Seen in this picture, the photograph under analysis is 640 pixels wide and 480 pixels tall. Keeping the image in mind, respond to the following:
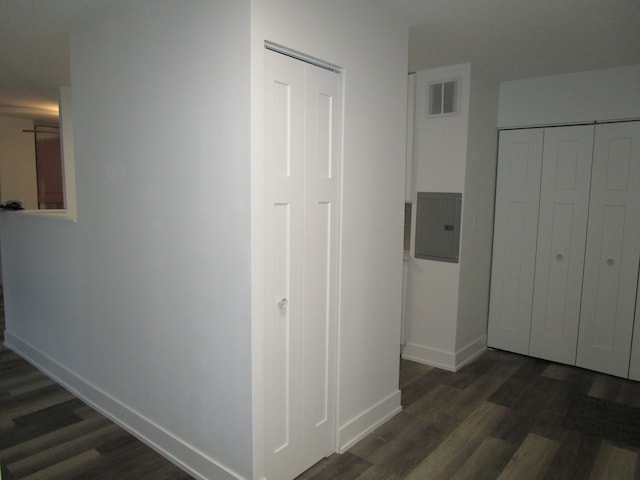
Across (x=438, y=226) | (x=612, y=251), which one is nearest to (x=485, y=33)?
(x=438, y=226)

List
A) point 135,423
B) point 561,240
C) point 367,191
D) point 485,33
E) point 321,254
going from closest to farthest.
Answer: point 321,254, point 367,191, point 135,423, point 485,33, point 561,240

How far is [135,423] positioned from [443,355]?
8.08ft

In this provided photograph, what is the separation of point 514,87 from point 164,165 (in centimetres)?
323

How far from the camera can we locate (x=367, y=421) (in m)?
2.77

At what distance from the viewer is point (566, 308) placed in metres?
3.89

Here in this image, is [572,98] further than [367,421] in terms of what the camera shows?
Yes

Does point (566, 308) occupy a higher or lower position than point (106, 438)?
higher

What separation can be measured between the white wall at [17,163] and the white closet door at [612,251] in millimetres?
7055

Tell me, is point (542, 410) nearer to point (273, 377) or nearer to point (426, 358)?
point (426, 358)

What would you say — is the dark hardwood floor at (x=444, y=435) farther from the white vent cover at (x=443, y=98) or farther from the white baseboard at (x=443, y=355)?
the white vent cover at (x=443, y=98)

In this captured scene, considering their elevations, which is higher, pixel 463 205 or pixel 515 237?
pixel 463 205

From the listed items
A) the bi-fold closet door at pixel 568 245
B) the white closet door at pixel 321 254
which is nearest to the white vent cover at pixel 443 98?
the bi-fold closet door at pixel 568 245

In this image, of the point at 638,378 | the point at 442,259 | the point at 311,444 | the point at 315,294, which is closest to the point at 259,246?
the point at 315,294

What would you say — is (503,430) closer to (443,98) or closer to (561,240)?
(561,240)
